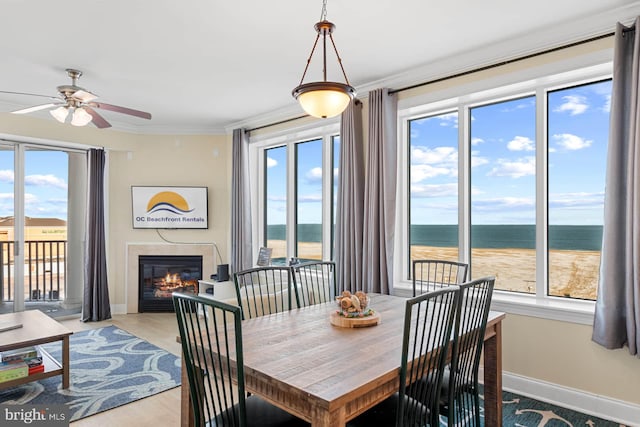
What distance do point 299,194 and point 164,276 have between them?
2320mm

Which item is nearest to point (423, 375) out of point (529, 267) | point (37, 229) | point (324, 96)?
point (324, 96)

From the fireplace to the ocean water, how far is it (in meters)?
3.31

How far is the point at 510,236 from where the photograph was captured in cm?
345

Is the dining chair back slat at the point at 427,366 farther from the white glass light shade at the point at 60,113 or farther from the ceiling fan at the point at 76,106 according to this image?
the white glass light shade at the point at 60,113

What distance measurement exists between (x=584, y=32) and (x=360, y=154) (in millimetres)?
1985

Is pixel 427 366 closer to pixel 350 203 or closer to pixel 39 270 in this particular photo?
pixel 350 203

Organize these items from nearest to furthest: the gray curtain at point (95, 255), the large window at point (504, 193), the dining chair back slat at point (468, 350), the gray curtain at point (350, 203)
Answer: the dining chair back slat at point (468, 350), the large window at point (504, 193), the gray curtain at point (350, 203), the gray curtain at point (95, 255)

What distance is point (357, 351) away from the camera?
5.82 feet

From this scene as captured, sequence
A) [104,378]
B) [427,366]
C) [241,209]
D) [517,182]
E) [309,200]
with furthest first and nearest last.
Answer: [241,209], [309,200], [517,182], [104,378], [427,366]

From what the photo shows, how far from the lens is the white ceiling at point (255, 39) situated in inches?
101

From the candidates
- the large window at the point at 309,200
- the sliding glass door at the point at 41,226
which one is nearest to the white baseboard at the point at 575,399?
the large window at the point at 309,200

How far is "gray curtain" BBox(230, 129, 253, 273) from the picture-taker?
5.43m

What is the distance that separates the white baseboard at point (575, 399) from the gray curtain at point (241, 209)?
342cm

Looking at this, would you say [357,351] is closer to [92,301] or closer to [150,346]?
[150,346]
